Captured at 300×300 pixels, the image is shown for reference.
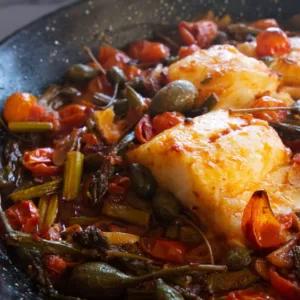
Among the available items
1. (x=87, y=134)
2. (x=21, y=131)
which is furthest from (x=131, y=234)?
(x=21, y=131)

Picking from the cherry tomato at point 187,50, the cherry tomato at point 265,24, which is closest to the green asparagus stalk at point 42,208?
the cherry tomato at point 187,50

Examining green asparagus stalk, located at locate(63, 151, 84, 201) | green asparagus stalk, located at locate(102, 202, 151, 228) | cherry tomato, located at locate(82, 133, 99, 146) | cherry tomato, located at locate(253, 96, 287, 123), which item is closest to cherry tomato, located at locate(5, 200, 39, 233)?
green asparagus stalk, located at locate(63, 151, 84, 201)

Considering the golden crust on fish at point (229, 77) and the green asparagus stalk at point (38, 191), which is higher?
the golden crust on fish at point (229, 77)

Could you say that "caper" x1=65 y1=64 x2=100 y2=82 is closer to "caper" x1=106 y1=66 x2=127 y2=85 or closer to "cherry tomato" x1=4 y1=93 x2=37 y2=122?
"caper" x1=106 y1=66 x2=127 y2=85

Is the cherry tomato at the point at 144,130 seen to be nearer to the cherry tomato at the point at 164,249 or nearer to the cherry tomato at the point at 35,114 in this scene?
the cherry tomato at the point at 164,249

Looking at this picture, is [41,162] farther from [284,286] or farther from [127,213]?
[284,286]
